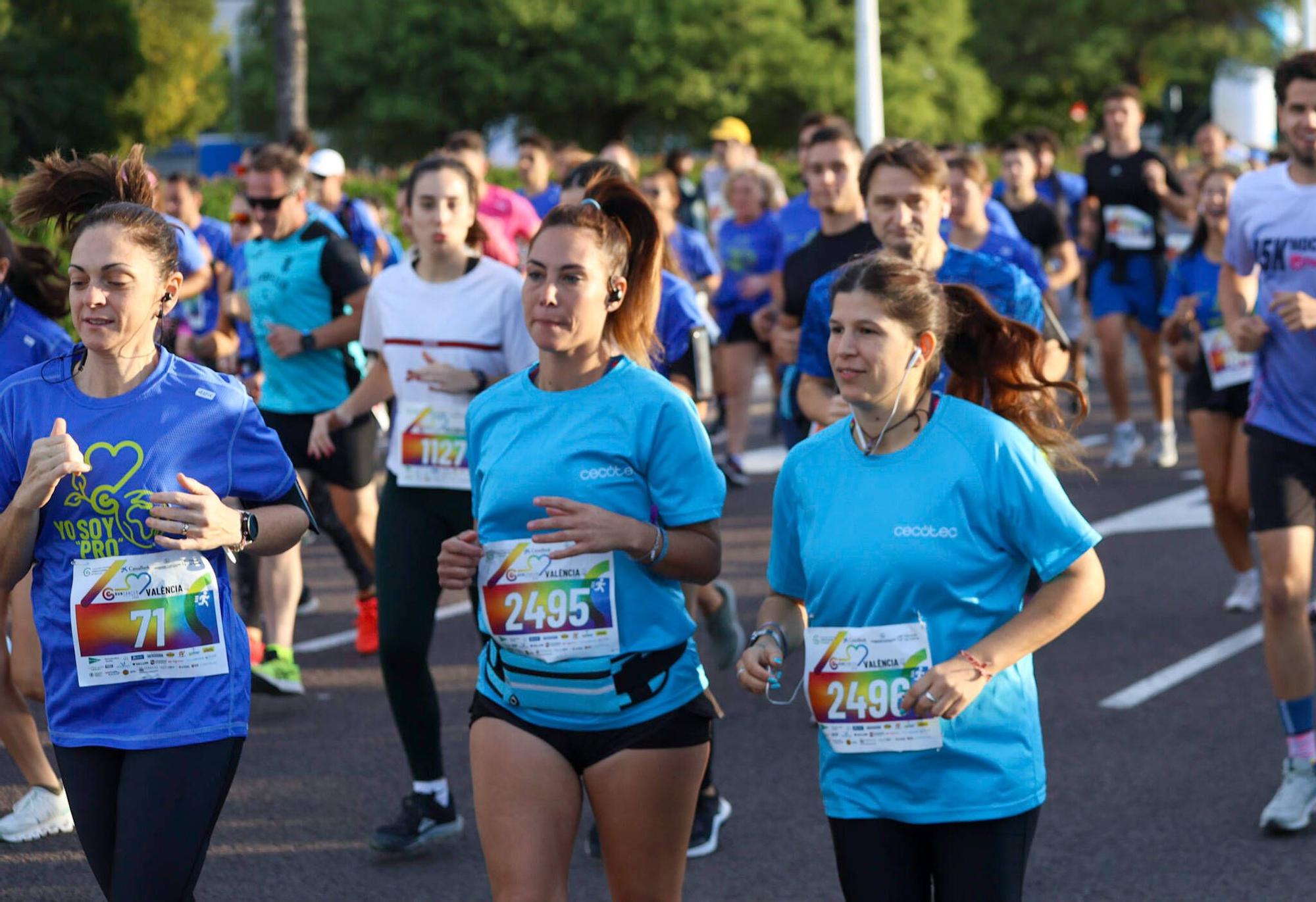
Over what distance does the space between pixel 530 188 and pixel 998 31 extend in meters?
49.3

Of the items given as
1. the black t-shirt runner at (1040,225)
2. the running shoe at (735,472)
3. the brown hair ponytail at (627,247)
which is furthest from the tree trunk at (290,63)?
the brown hair ponytail at (627,247)

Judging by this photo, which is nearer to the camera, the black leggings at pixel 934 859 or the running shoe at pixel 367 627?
the black leggings at pixel 934 859

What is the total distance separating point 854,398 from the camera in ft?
11.1

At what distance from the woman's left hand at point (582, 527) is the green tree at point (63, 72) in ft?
137

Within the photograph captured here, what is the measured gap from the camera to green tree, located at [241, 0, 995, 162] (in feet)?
148

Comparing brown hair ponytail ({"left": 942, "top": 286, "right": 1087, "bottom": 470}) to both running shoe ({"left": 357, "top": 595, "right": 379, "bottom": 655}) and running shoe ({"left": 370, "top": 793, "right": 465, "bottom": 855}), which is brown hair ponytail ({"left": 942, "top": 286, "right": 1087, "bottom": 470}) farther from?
running shoe ({"left": 357, "top": 595, "right": 379, "bottom": 655})

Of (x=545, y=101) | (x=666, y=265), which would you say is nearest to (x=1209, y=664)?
(x=666, y=265)

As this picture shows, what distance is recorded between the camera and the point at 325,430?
20.6 feet

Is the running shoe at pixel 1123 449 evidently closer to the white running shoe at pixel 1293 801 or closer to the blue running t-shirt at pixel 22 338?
the white running shoe at pixel 1293 801

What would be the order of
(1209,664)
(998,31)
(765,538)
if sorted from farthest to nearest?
(998,31)
(765,538)
(1209,664)

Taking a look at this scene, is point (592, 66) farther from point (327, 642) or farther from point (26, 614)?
point (26, 614)

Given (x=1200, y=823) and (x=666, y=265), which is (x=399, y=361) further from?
(x=1200, y=823)

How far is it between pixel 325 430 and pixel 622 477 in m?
2.78

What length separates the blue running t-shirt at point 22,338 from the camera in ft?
16.6
